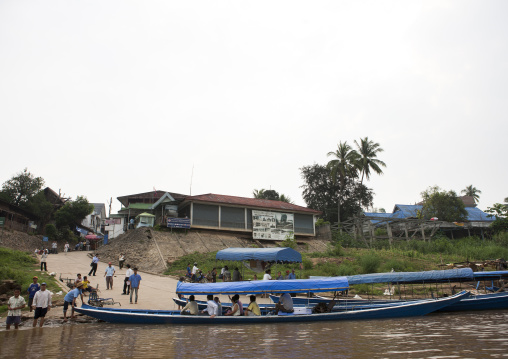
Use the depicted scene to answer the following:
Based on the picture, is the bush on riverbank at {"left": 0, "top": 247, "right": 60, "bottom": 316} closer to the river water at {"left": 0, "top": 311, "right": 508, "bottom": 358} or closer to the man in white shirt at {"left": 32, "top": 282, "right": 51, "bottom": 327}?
the man in white shirt at {"left": 32, "top": 282, "right": 51, "bottom": 327}

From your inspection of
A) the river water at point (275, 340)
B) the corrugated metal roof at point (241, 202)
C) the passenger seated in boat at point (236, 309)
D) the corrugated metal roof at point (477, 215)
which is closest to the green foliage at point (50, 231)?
the corrugated metal roof at point (241, 202)

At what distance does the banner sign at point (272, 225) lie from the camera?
3806 cm

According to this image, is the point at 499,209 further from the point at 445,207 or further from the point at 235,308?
the point at 235,308

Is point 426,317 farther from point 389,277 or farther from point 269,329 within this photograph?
point 269,329

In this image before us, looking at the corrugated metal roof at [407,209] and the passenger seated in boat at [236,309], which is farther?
the corrugated metal roof at [407,209]

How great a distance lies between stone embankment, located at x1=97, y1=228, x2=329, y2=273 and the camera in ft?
94.6

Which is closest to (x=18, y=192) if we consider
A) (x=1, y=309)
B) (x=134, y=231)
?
(x=134, y=231)

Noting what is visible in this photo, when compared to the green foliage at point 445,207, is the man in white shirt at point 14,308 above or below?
below

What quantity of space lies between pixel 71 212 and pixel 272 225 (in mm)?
24685

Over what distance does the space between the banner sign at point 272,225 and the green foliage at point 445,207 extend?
54.1 feet

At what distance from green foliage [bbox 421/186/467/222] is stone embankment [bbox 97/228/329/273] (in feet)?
50.8

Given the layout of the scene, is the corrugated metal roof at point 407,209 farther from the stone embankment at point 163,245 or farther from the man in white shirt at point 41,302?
the man in white shirt at point 41,302

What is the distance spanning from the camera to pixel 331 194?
53219 millimetres

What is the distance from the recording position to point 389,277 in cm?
1652
